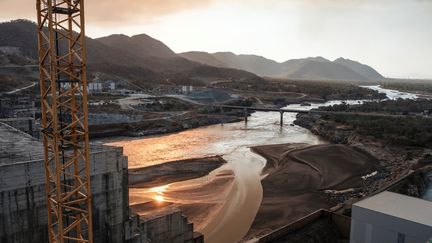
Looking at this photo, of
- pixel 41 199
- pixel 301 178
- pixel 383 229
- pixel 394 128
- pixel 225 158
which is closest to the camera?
pixel 41 199

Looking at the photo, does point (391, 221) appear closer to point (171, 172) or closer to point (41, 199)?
point (41, 199)

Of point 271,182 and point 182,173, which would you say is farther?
point 182,173

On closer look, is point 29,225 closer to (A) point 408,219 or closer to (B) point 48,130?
(B) point 48,130

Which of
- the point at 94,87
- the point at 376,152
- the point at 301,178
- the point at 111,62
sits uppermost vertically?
the point at 111,62

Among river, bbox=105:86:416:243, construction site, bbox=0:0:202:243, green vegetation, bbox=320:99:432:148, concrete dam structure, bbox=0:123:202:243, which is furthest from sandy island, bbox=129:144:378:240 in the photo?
construction site, bbox=0:0:202:243

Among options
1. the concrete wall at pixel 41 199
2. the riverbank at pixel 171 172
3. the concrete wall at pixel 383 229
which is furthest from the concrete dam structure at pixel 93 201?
the riverbank at pixel 171 172

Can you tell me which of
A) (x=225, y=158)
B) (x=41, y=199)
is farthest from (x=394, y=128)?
(x=41, y=199)
